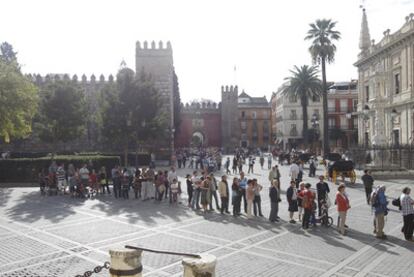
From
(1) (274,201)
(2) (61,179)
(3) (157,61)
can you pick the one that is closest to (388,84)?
(3) (157,61)

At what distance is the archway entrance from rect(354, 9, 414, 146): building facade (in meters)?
39.6

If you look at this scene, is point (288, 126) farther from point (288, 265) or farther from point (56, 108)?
point (288, 265)

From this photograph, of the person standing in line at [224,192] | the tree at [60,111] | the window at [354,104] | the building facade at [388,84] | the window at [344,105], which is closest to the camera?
the person standing in line at [224,192]

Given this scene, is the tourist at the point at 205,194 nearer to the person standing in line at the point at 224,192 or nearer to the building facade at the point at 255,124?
the person standing in line at the point at 224,192

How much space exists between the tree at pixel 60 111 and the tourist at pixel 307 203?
26571mm

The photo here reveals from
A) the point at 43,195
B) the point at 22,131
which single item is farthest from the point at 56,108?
the point at 43,195

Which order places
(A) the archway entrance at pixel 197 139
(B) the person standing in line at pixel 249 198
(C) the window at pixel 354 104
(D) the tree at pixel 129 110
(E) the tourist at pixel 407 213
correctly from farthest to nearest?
1. (A) the archway entrance at pixel 197 139
2. (C) the window at pixel 354 104
3. (D) the tree at pixel 129 110
4. (B) the person standing in line at pixel 249 198
5. (E) the tourist at pixel 407 213

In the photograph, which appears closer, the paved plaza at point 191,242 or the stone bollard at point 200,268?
the stone bollard at point 200,268

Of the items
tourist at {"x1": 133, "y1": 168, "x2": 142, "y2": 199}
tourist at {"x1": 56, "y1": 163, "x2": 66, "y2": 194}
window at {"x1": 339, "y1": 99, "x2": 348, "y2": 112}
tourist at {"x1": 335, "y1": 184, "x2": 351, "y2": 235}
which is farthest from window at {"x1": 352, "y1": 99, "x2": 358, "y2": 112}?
tourist at {"x1": 335, "y1": 184, "x2": 351, "y2": 235}

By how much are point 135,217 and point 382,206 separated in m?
7.85

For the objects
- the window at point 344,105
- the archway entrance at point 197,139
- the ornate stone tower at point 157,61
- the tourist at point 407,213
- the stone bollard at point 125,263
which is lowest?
the tourist at point 407,213

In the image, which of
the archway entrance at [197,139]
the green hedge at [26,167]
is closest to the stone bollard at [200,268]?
the green hedge at [26,167]

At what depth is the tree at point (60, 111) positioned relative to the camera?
34062 millimetres

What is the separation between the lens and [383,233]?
A: 11109mm
